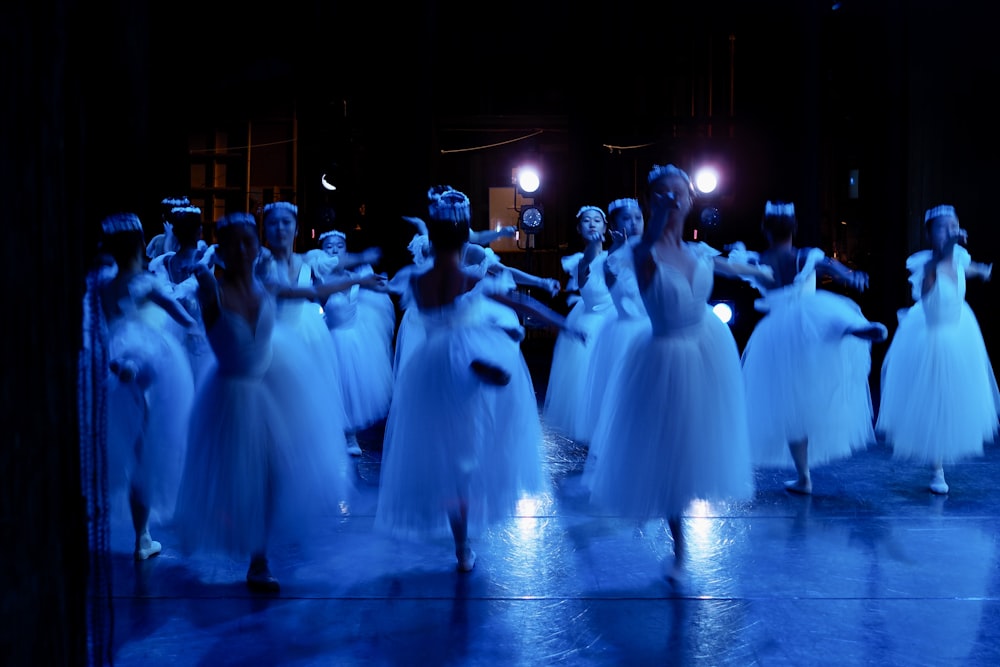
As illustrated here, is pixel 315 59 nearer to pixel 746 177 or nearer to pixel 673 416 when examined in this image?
pixel 746 177

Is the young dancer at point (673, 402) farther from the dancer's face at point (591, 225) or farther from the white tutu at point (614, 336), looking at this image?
the dancer's face at point (591, 225)

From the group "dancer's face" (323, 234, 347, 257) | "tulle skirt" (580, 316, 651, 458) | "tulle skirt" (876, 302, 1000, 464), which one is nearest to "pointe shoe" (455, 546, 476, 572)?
"tulle skirt" (580, 316, 651, 458)

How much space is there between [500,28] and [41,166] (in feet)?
45.4

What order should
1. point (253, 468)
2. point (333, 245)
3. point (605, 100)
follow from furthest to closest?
point (605, 100) → point (333, 245) → point (253, 468)

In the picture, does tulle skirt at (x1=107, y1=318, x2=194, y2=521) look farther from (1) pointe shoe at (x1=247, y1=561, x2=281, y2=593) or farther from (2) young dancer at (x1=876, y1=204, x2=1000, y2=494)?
(2) young dancer at (x1=876, y1=204, x2=1000, y2=494)

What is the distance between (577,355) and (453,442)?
3.31m

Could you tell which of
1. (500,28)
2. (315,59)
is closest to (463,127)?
(500,28)

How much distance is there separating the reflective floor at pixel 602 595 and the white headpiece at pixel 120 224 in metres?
1.57

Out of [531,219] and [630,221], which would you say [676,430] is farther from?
[531,219]

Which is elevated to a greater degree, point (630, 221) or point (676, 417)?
point (630, 221)

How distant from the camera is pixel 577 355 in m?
7.23

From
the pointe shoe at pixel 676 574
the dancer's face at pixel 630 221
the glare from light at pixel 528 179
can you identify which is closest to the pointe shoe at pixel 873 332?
the dancer's face at pixel 630 221

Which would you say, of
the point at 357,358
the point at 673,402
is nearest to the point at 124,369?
the point at 673,402

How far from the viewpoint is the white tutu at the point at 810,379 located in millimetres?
5480
